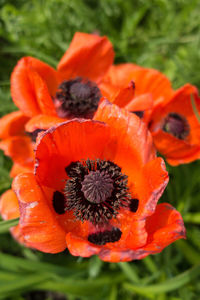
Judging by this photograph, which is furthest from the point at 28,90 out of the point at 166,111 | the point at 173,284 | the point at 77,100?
the point at 173,284

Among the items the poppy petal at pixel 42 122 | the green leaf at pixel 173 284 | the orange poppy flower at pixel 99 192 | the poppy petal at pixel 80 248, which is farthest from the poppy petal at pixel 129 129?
the green leaf at pixel 173 284

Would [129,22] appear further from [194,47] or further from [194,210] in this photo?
[194,210]

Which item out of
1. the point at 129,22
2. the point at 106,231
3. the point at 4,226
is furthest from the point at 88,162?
the point at 129,22

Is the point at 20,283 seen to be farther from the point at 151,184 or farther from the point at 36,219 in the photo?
the point at 151,184

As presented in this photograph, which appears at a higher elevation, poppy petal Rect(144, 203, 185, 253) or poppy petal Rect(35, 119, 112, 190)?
poppy petal Rect(35, 119, 112, 190)

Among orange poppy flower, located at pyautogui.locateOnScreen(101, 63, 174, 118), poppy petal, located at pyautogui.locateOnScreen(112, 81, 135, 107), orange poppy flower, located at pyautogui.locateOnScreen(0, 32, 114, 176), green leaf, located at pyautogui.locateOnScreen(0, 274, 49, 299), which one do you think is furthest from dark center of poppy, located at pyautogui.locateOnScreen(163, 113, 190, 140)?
green leaf, located at pyautogui.locateOnScreen(0, 274, 49, 299)

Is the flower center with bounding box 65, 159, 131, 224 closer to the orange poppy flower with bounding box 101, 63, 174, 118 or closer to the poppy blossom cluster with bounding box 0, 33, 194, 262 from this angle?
the poppy blossom cluster with bounding box 0, 33, 194, 262

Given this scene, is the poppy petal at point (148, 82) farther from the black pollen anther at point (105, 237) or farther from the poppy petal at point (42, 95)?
the black pollen anther at point (105, 237)

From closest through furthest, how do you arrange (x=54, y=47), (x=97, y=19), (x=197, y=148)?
(x=197, y=148) → (x=54, y=47) → (x=97, y=19)
